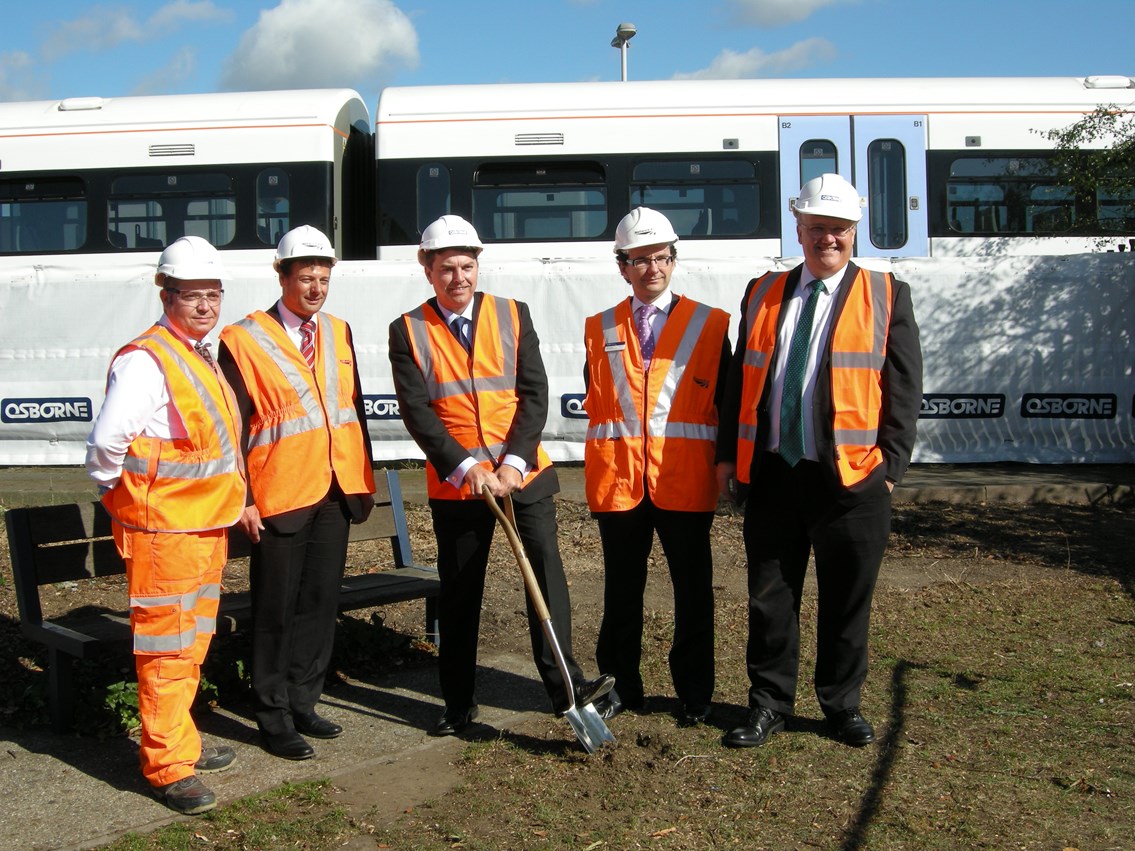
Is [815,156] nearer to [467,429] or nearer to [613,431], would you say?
[613,431]

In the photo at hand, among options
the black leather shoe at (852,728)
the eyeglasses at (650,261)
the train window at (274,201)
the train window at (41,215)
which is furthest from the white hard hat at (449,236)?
the train window at (41,215)

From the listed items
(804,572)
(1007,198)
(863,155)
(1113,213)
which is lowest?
(804,572)

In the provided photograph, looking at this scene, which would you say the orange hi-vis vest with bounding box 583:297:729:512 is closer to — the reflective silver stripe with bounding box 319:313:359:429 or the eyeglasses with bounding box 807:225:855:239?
the eyeglasses with bounding box 807:225:855:239

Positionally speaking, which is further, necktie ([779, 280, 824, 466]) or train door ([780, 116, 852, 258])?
train door ([780, 116, 852, 258])

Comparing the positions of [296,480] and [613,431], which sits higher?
[613,431]

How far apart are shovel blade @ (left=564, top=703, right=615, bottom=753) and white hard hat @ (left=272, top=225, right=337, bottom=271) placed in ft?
6.41

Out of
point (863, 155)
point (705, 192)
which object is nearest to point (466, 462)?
point (705, 192)

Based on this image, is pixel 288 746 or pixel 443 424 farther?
pixel 443 424

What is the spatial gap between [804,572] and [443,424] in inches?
59.9

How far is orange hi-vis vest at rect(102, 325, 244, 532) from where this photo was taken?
3898 millimetres

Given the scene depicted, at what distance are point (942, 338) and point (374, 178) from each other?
270 inches

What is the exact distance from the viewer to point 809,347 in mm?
4336

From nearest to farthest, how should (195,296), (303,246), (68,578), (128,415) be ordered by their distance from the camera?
(128,415) < (195,296) < (303,246) < (68,578)

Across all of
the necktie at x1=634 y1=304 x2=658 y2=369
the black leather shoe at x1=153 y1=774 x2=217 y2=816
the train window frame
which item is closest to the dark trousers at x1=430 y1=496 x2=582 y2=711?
the necktie at x1=634 y1=304 x2=658 y2=369
